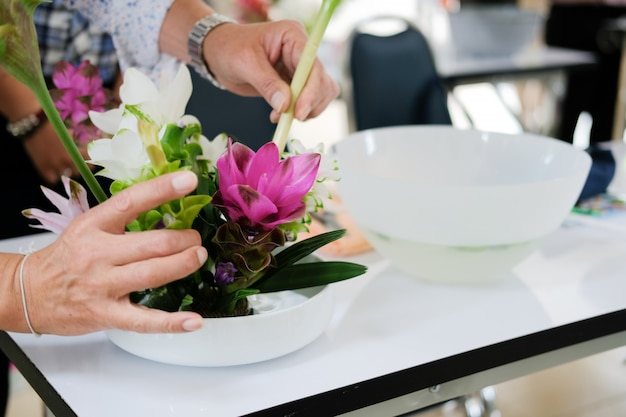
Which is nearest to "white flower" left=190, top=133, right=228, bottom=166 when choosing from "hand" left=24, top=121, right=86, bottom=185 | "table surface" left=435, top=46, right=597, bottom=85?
"hand" left=24, top=121, right=86, bottom=185

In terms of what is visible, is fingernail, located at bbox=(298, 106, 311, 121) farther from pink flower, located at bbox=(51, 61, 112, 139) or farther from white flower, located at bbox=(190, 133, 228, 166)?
pink flower, located at bbox=(51, 61, 112, 139)

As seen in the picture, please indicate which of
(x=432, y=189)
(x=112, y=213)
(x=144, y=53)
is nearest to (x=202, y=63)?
(x=144, y=53)

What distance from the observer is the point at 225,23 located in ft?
3.83

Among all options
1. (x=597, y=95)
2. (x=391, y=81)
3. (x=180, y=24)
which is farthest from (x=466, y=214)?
(x=597, y=95)

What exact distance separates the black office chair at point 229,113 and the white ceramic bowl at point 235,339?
1.10 metres

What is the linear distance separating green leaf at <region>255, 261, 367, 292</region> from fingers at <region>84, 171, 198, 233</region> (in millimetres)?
189

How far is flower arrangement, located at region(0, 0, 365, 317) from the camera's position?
66 centimetres

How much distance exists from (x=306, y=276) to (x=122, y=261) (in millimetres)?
224

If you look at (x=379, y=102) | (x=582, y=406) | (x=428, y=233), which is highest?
(x=428, y=233)

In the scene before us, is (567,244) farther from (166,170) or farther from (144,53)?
(144,53)

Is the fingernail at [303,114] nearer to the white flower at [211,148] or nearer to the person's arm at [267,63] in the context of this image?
the person's arm at [267,63]

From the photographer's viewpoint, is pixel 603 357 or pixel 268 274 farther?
pixel 603 357

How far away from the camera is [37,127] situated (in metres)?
1.46

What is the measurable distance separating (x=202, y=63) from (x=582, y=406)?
0.99 m
